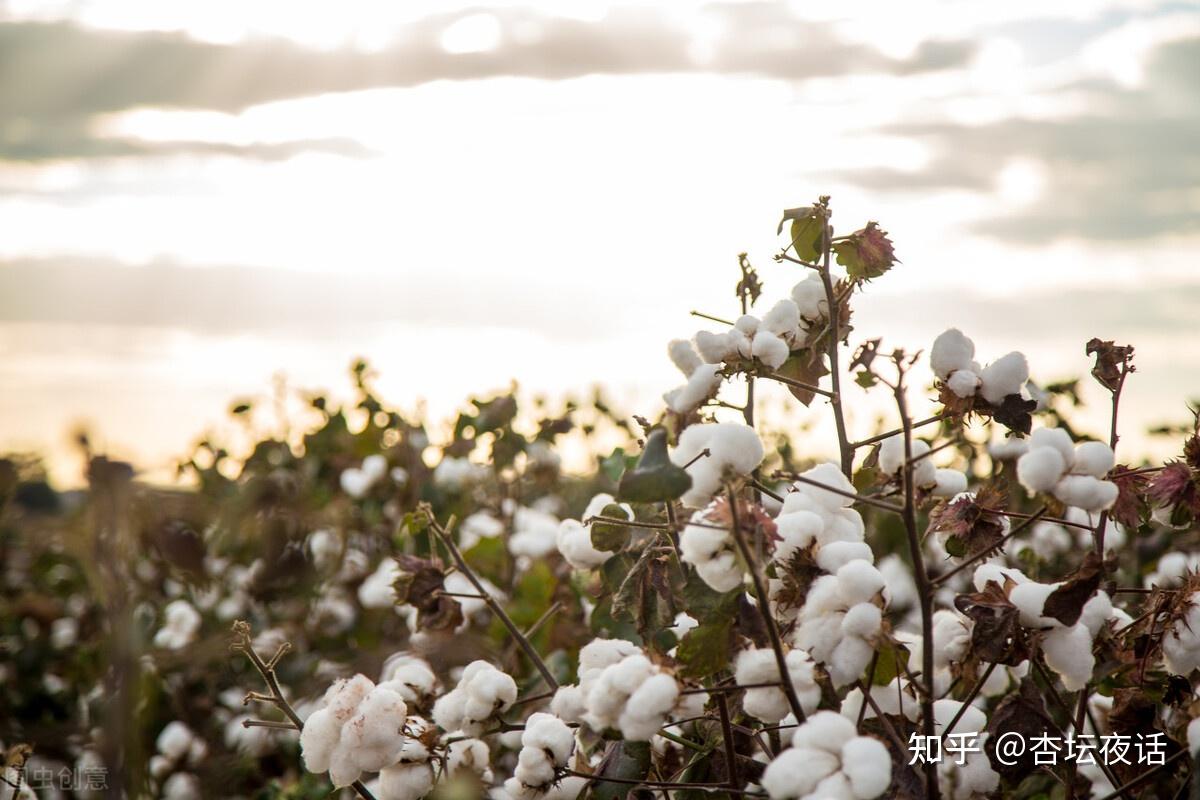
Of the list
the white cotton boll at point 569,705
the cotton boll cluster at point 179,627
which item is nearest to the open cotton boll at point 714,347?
the white cotton boll at point 569,705

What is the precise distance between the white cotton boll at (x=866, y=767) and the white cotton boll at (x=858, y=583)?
0.58 ft

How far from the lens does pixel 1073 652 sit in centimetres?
154

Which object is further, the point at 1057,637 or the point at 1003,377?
the point at 1003,377

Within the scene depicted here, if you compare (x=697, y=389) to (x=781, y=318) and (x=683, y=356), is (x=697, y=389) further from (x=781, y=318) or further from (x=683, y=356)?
(x=781, y=318)

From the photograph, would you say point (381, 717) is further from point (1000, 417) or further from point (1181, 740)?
point (1181, 740)

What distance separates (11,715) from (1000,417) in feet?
13.1

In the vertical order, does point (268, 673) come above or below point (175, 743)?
above

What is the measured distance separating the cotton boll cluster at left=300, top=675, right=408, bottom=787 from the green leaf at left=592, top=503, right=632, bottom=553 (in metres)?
0.39

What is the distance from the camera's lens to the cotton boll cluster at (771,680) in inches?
57.9

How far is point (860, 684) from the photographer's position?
154 centimetres

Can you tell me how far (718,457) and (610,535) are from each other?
16.3 inches

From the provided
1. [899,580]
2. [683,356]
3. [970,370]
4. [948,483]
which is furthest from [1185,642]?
[899,580]

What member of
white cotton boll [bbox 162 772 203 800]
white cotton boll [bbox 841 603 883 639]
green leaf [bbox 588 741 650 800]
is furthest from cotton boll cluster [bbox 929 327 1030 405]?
white cotton boll [bbox 162 772 203 800]

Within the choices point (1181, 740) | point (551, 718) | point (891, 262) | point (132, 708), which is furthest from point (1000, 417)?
point (132, 708)
